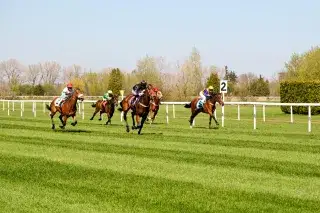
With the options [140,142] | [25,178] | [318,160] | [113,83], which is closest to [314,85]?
[140,142]

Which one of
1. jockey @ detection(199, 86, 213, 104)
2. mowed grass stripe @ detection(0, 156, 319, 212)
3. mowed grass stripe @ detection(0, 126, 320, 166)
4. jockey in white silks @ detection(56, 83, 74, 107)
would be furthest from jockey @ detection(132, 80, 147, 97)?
mowed grass stripe @ detection(0, 156, 319, 212)

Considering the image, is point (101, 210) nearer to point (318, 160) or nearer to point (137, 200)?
point (137, 200)

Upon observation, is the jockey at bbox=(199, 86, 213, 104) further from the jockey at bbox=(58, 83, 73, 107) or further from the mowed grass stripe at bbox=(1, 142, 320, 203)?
the mowed grass stripe at bbox=(1, 142, 320, 203)

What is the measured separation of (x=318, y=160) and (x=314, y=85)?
26.5 m

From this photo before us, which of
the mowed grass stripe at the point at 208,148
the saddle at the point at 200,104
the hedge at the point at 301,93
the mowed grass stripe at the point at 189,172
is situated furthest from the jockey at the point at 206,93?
the hedge at the point at 301,93

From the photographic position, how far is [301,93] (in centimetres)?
3778

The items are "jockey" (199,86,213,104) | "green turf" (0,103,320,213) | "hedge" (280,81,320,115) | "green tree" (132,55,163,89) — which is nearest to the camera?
"green turf" (0,103,320,213)

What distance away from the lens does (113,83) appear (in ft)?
306

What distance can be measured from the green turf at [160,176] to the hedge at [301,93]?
69.3ft

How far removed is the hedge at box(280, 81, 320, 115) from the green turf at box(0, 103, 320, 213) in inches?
831

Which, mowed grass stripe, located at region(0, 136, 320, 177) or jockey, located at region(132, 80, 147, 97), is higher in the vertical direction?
jockey, located at region(132, 80, 147, 97)

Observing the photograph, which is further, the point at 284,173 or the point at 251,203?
the point at 284,173

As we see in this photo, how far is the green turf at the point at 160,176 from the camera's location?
730 centimetres

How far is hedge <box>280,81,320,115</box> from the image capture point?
1448 inches
